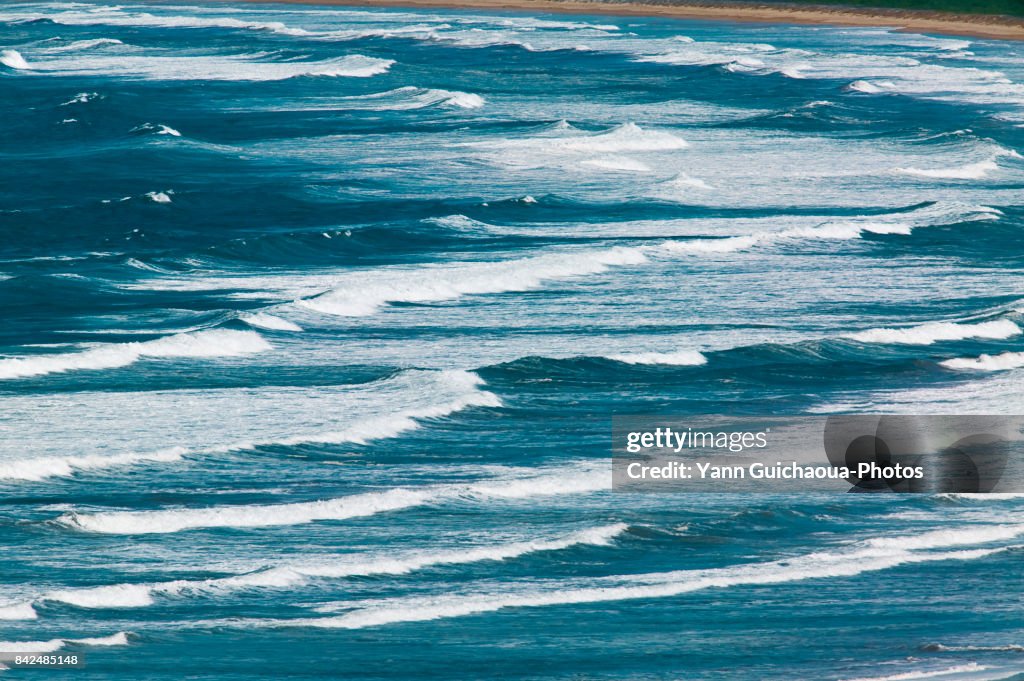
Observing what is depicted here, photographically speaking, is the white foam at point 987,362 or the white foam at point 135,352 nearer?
the white foam at point 135,352

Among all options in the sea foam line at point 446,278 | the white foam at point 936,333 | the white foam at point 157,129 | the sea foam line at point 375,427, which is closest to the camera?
the sea foam line at point 375,427

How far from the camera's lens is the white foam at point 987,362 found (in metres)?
24.5

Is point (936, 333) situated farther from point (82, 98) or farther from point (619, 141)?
point (82, 98)

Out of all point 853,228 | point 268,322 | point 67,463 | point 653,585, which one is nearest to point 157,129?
point 853,228

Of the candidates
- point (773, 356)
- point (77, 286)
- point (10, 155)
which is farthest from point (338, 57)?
point (773, 356)

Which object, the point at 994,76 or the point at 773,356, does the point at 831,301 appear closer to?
the point at 773,356

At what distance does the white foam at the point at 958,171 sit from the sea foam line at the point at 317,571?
82.4 feet

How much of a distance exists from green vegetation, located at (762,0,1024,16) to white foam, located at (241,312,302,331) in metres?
50.9

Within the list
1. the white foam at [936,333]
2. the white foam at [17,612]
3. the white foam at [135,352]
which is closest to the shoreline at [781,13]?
the white foam at [936,333]

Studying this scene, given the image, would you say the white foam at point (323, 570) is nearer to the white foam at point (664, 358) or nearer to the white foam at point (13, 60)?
the white foam at point (664, 358)

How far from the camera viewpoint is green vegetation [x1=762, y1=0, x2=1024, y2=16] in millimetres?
70562

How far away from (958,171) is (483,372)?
21330 millimetres

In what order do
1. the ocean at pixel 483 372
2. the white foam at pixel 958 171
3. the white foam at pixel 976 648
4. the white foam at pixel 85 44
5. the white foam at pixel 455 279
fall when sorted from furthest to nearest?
1. the white foam at pixel 85 44
2. the white foam at pixel 958 171
3. the white foam at pixel 455 279
4. the ocean at pixel 483 372
5. the white foam at pixel 976 648

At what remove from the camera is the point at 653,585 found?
17.0 metres
